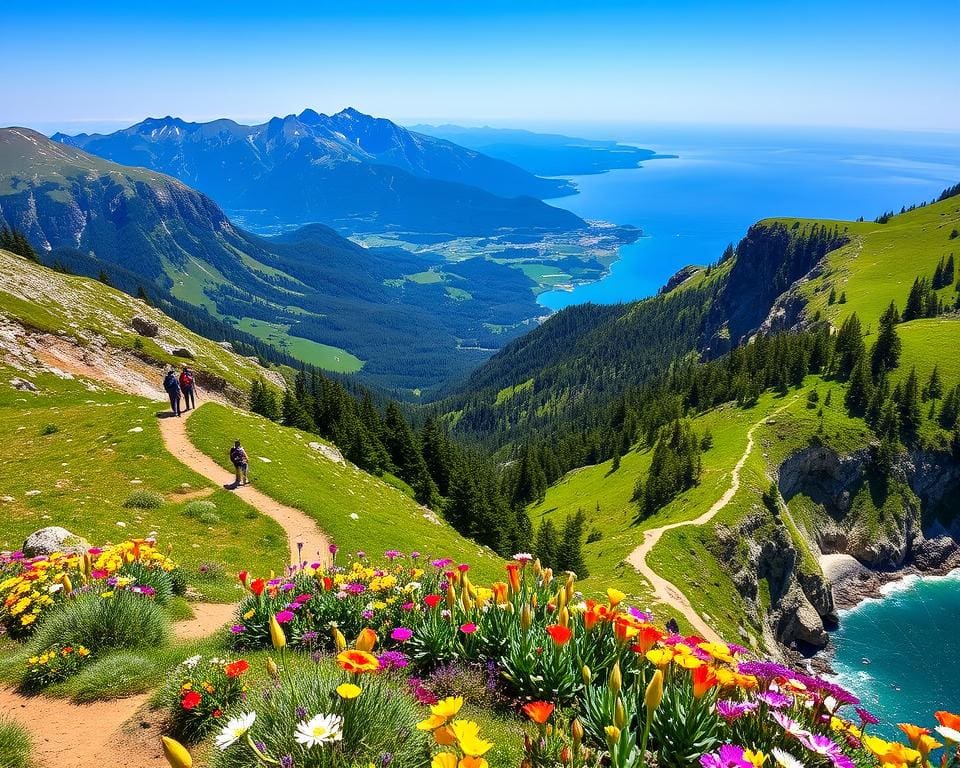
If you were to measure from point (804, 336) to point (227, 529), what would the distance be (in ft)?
408

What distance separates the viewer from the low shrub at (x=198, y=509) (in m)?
22.5

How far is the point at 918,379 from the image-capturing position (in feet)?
316

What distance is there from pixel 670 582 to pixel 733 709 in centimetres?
5009

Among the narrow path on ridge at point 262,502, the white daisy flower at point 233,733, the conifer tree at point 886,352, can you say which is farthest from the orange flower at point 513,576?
the conifer tree at point 886,352

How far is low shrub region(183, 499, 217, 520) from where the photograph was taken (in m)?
22.5

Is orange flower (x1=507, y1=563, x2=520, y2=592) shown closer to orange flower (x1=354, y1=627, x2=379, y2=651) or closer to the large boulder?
orange flower (x1=354, y1=627, x2=379, y2=651)

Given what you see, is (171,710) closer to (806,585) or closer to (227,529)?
(227,529)

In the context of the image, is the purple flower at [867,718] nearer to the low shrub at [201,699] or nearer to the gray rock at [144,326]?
the low shrub at [201,699]

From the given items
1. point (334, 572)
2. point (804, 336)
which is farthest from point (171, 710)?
point (804, 336)

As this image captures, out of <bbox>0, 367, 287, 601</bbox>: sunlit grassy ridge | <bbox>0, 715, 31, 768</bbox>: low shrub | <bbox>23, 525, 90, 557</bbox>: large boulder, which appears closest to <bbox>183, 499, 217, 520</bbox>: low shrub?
<bbox>0, 367, 287, 601</bbox>: sunlit grassy ridge

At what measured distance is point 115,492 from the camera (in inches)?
902

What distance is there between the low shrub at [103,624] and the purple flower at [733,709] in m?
9.88

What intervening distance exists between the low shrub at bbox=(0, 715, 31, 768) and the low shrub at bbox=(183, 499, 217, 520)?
16578 millimetres

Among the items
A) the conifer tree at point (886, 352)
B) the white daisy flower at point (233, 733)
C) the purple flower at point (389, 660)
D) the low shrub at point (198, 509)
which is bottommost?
the conifer tree at point (886, 352)
